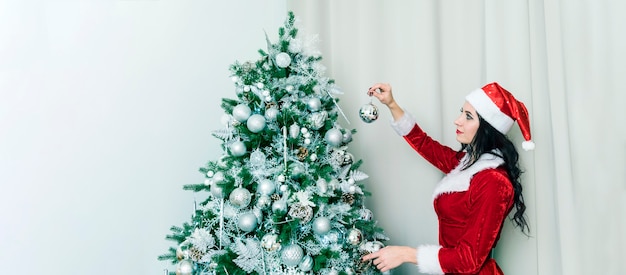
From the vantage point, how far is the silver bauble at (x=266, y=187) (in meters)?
1.64

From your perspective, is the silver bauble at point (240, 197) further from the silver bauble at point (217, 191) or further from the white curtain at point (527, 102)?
the white curtain at point (527, 102)

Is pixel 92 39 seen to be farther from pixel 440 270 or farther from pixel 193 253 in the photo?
pixel 440 270

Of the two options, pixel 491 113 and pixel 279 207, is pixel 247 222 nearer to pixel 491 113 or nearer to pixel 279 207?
pixel 279 207

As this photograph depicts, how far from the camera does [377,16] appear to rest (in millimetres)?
2422

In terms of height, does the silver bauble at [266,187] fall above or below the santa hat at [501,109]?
below

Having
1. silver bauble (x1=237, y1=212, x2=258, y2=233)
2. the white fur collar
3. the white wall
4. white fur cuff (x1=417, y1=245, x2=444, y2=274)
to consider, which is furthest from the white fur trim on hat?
the white wall

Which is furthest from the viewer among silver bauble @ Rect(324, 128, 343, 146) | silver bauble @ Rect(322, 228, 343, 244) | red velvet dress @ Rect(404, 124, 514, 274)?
silver bauble @ Rect(324, 128, 343, 146)

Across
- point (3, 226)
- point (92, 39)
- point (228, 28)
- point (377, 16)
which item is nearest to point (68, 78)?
point (92, 39)

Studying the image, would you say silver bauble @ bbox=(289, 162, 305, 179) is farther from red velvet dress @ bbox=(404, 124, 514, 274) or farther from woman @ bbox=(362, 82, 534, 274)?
red velvet dress @ bbox=(404, 124, 514, 274)

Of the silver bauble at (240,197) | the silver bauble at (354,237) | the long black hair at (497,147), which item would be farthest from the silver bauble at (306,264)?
the long black hair at (497,147)

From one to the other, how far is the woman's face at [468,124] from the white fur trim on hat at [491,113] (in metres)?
0.04

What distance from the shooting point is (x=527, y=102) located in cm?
191

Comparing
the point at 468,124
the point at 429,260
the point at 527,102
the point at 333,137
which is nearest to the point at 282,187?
the point at 333,137

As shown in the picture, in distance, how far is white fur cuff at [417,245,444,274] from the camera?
1.62 meters
